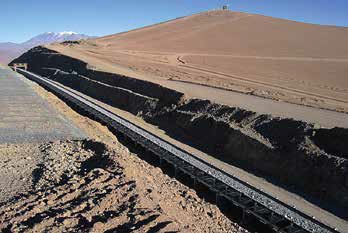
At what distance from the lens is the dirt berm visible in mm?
17875

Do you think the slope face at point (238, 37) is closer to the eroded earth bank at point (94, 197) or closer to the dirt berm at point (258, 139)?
the dirt berm at point (258, 139)

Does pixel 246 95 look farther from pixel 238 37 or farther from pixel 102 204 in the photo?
pixel 238 37

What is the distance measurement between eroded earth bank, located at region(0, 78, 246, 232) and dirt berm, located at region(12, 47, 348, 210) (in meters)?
5.40

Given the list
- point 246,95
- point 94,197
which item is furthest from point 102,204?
point 246,95

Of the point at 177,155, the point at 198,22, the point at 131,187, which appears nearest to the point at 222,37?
the point at 198,22

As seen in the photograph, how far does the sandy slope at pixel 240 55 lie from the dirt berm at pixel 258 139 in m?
5.45

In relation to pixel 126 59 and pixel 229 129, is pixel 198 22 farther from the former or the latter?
pixel 229 129

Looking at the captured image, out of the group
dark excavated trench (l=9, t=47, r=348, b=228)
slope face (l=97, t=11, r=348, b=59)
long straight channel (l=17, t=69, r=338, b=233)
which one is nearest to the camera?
long straight channel (l=17, t=69, r=338, b=233)

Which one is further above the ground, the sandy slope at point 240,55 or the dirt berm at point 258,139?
the sandy slope at point 240,55

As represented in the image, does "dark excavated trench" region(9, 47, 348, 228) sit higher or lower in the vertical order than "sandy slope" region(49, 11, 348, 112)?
lower

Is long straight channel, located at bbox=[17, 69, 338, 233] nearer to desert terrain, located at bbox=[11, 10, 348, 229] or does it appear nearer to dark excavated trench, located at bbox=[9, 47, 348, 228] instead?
dark excavated trench, located at bbox=[9, 47, 348, 228]

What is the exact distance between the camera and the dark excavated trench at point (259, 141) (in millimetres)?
17578

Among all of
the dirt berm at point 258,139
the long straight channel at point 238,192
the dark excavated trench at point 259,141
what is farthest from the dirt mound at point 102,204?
the dirt berm at point 258,139

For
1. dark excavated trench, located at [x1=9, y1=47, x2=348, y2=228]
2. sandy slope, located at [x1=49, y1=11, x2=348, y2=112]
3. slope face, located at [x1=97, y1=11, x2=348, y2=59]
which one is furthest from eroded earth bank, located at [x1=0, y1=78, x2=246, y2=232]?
slope face, located at [x1=97, y1=11, x2=348, y2=59]
